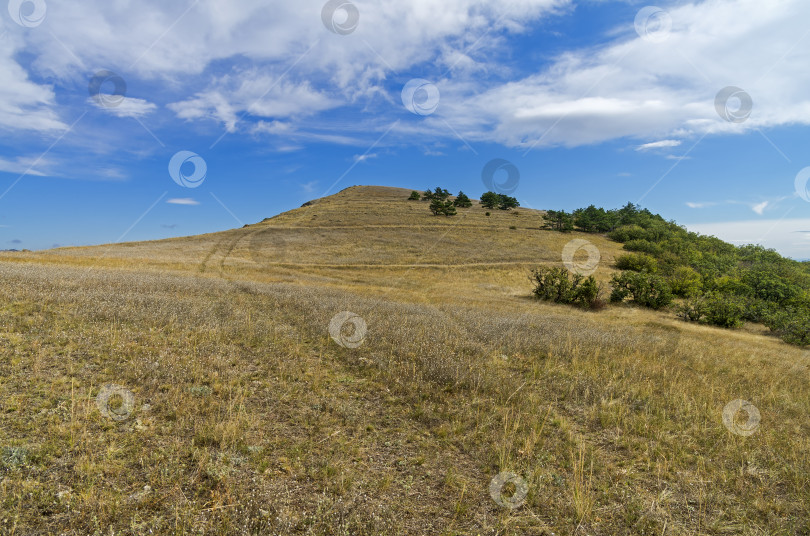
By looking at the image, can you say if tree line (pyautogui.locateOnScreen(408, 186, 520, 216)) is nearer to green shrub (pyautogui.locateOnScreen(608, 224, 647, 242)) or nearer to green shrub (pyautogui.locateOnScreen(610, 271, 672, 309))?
green shrub (pyautogui.locateOnScreen(608, 224, 647, 242))

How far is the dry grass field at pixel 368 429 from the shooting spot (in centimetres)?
454

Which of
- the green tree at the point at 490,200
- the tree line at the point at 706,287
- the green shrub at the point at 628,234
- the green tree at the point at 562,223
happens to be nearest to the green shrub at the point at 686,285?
the tree line at the point at 706,287

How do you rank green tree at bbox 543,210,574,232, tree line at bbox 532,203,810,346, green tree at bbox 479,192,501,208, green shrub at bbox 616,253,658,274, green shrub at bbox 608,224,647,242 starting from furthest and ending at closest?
green tree at bbox 479,192,501,208, green tree at bbox 543,210,574,232, green shrub at bbox 608,224,647,242, green shrub at bbox 616,253,658,274, tree line at bbox 532,203,810,346

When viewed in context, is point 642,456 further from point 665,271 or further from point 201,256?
point 665,271

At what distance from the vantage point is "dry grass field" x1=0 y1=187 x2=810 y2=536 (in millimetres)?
4535

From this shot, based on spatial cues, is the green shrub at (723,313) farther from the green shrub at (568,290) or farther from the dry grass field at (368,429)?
the dry grass field at (368,429)

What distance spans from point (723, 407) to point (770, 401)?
2.21 meters

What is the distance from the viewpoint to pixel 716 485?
5.54 meters

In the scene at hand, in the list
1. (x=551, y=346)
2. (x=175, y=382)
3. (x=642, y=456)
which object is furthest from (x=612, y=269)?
(x=175, y=382)

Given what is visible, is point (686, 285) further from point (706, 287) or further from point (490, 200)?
point (490, 200)

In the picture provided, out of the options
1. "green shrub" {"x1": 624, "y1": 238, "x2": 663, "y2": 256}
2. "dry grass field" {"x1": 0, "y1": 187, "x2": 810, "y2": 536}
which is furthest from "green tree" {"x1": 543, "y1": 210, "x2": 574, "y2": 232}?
"dry grass field" {"x1": 0, "y1": 187, "x2": 810, "y2": 536}

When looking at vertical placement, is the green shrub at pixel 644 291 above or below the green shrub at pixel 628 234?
below

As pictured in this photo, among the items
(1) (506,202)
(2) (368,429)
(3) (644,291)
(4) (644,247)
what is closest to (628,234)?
(4) (644,247)

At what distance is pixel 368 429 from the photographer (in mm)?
6824
